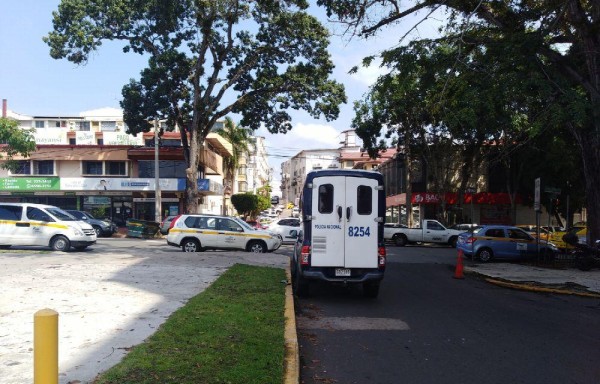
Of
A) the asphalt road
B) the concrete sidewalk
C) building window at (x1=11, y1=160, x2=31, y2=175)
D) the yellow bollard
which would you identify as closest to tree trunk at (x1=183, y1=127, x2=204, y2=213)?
building window at (x1=11, y1=160, x2=31, y2=175)

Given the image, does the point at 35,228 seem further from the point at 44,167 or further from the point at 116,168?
the point at 44,167

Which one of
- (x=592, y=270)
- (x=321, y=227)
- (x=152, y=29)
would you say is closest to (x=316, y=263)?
(x=321, y=227)

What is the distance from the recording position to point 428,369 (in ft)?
20.7

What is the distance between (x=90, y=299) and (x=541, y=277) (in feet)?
42.2

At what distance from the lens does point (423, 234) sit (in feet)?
103

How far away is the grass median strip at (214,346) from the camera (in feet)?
16.4

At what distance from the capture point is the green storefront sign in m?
39.8

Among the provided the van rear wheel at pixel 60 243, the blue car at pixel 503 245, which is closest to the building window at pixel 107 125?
the van rear wheel at pixel 60 243

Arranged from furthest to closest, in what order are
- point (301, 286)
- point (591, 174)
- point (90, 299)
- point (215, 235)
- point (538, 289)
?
point (215, 235) → point (591, 174) → point (538, 289) → point (301, 286) → point (90, 299)

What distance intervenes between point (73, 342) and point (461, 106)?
9865mm

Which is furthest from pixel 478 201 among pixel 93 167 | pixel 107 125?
pixel 107 125

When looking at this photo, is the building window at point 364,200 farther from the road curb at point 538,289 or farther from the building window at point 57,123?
the building window at point 57,123

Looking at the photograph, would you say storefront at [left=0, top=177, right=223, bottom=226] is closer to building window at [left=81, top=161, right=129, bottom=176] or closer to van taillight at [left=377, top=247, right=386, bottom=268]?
building window at [left=81, top=161, right=129, bottom=176]

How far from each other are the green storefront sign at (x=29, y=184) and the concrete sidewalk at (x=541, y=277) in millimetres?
31962
